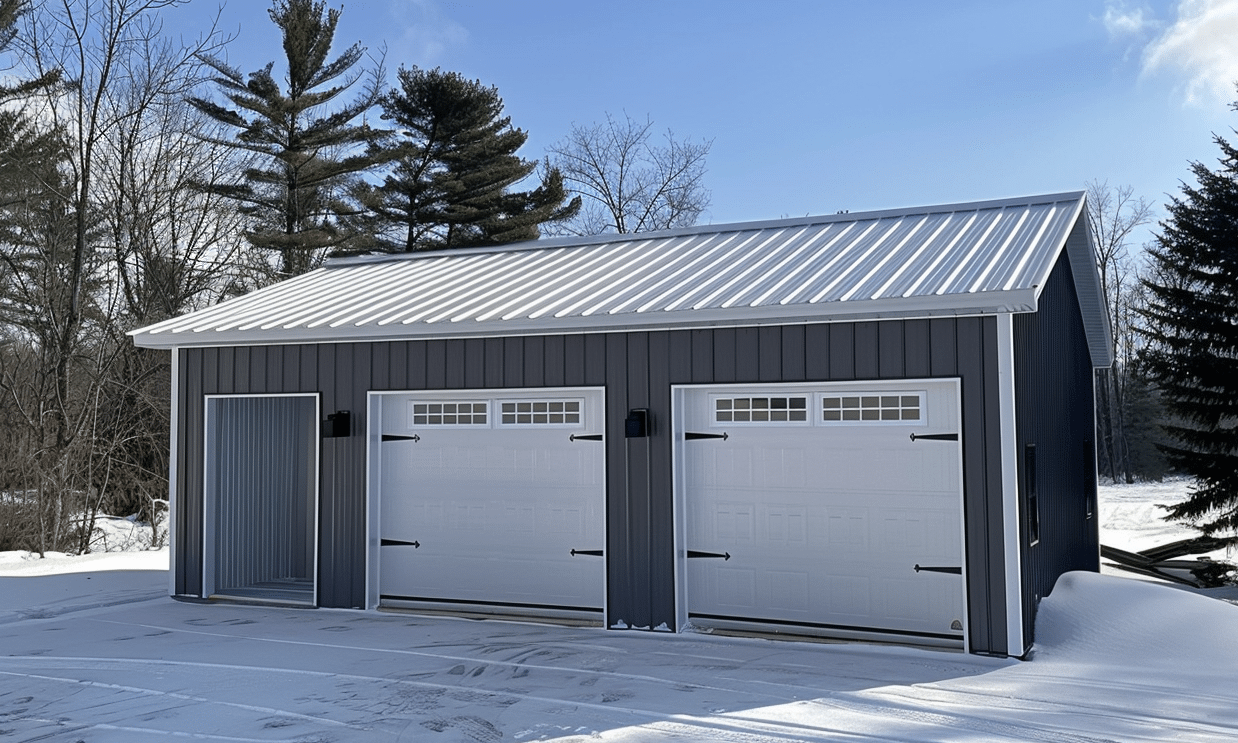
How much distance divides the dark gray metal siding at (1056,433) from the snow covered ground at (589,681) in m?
0.55

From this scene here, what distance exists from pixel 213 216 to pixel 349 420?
13482 mm

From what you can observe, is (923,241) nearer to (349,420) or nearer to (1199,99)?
(349,420)

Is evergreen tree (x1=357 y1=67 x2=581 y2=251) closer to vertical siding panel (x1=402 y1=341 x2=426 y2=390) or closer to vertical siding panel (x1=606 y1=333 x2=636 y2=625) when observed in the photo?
vertical siding panel (x1=402 y1=341 x2=426 y2=390)

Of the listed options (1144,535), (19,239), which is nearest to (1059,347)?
(1144,535)

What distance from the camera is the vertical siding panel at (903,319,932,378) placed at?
23.5ft

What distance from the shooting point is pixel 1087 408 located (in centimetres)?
1234

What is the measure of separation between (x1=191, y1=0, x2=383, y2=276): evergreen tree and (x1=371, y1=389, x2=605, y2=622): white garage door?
14293mm

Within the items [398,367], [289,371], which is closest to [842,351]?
[398,367]

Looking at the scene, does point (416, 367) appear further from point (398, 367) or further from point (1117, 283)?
point (1117, 283)

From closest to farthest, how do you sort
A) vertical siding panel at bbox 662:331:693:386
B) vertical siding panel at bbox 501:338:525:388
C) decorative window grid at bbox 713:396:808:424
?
decorative window grid at bbox 713:396:808:424, vertical siding panel at bbox 662:331:693:386, vertical siding panel at bbox 501:338:525:388

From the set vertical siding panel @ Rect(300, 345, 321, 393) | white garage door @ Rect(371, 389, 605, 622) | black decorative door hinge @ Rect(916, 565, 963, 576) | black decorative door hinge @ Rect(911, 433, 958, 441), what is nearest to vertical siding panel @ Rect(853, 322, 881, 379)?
black decorative door hinge @ Rect(911, 433, 958, 441)

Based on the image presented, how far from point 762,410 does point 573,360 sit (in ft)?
5.08

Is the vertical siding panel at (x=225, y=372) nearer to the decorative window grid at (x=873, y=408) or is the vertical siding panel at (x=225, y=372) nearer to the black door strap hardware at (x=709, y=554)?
the black door strap hardware at (x=709, y=554)

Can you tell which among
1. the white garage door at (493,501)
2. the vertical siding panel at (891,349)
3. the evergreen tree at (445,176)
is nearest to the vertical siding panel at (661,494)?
the white garage door at (493,501)
